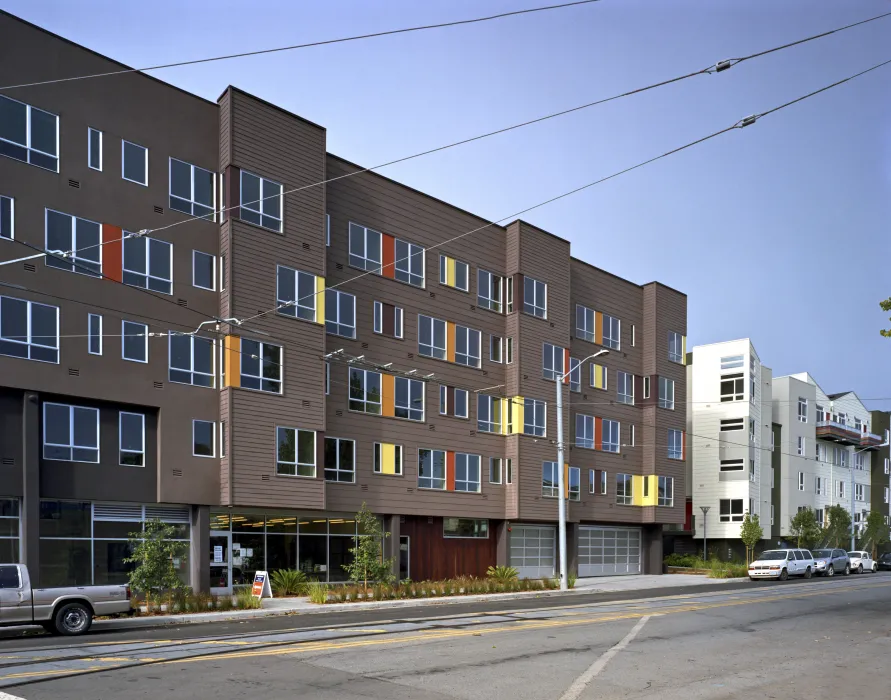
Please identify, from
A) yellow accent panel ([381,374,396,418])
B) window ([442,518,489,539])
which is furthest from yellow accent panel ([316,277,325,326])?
window ([442,518,489,539])

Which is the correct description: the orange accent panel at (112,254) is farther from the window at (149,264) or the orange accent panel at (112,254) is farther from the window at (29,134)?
the window at (29,134)

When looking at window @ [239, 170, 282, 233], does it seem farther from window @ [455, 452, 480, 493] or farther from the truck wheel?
the truck wheel

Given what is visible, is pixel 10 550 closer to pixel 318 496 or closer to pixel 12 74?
pixel 318 496

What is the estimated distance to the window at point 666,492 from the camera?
52.7 m

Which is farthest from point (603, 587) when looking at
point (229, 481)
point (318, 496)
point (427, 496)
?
point (229, 481)

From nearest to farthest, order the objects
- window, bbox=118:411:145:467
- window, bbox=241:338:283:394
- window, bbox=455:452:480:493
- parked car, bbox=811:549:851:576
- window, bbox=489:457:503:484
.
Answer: window, bbox=118:411:145:467 → window, bbox=241:338:283:394 → window, bbox=455:452:480:493 → window, bbox=489:457:503:484 → parked car, bbox=811:549:851:576

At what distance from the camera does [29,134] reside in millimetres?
27922

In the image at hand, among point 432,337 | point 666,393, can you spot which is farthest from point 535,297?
point 666,393

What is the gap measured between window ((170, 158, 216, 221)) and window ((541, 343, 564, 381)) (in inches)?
745

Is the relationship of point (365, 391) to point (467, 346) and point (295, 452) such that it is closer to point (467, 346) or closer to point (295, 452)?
point (295, 452)

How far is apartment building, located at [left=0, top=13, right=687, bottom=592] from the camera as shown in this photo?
27938mm

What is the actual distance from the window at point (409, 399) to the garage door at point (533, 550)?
8808 millimetres

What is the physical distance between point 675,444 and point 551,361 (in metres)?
12.9

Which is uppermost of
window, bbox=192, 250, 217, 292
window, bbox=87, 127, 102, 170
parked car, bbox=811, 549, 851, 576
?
window, bbox=87, 127, 102, 170
